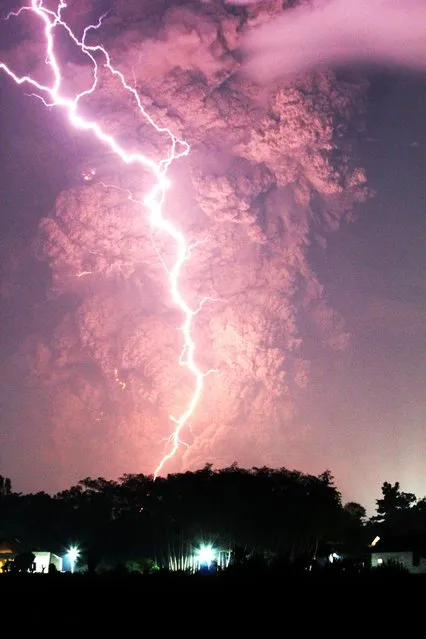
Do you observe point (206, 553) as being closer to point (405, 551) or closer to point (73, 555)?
point (73, 555)

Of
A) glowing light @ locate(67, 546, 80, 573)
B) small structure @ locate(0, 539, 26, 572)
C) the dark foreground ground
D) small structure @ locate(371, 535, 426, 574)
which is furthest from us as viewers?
glowing light @ locate(67, 546, 80, 573)

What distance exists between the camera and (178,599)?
1698 centimetres

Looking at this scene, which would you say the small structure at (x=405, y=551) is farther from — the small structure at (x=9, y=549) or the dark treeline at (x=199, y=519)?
the small structure at (x=9, y=549)

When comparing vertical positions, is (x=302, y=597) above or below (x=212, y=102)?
below

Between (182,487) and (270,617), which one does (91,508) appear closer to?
(182,487)

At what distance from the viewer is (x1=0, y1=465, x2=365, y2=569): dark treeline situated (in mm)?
52938

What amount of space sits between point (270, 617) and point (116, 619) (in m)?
2.69

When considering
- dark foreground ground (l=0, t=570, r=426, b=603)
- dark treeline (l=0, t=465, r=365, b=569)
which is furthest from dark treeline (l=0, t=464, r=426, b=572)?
dark foreground ground (l=0, t=570, r=426, b=603)

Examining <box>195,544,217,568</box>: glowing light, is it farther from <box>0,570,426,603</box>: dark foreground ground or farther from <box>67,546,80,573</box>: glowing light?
<box>0,570,426,603</box>: dark foreground ground

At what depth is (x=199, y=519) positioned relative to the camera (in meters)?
54.2

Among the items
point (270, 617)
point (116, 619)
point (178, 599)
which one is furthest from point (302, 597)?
point (116, 619)

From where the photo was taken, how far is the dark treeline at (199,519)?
52.9m

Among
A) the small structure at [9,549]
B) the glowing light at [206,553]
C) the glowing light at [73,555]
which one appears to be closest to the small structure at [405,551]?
the glowing light at [206,553]

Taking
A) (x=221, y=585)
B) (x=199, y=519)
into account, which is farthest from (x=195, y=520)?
(x=221, y=585)
